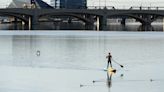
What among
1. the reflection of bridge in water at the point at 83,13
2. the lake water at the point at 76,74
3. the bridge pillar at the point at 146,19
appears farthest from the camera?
the bridge pillar at the point at 146,19

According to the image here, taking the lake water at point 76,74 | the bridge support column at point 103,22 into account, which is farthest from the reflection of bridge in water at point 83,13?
the lake water at point 76,74

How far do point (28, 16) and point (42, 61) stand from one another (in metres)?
122

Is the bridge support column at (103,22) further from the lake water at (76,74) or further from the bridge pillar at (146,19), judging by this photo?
→ the lake water at (76,74)

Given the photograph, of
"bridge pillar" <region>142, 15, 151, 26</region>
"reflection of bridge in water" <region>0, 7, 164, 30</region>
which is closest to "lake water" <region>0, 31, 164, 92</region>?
"reflection of bridge in water" <region>0, 7, 164, 30</region>

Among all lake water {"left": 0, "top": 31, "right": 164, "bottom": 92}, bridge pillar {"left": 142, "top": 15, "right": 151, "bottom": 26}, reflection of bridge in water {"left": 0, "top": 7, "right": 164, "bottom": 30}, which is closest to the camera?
lake water {"left": 0, "top": 31, "right": 164, "bottom": 92}

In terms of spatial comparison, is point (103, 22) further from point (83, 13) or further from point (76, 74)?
point (76, 74)

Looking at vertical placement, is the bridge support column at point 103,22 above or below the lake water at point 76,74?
below

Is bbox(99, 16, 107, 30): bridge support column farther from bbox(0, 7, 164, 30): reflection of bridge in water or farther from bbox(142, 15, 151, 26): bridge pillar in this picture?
bbox(142, 15, 151, 26): bridge pillar

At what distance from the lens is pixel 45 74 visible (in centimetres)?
3306

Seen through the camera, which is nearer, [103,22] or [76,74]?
[76,74]

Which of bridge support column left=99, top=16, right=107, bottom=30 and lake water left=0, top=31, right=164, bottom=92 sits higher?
lake water left=0, top=31, right=164, bottom=92

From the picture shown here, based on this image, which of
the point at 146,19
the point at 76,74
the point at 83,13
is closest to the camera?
the point at 76,74

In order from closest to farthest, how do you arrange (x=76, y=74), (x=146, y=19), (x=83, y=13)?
(x=76, y=74)
(x=83, y=13)
(x=146, y=19)

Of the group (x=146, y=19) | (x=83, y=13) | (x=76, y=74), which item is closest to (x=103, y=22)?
(x=83, y=13)
